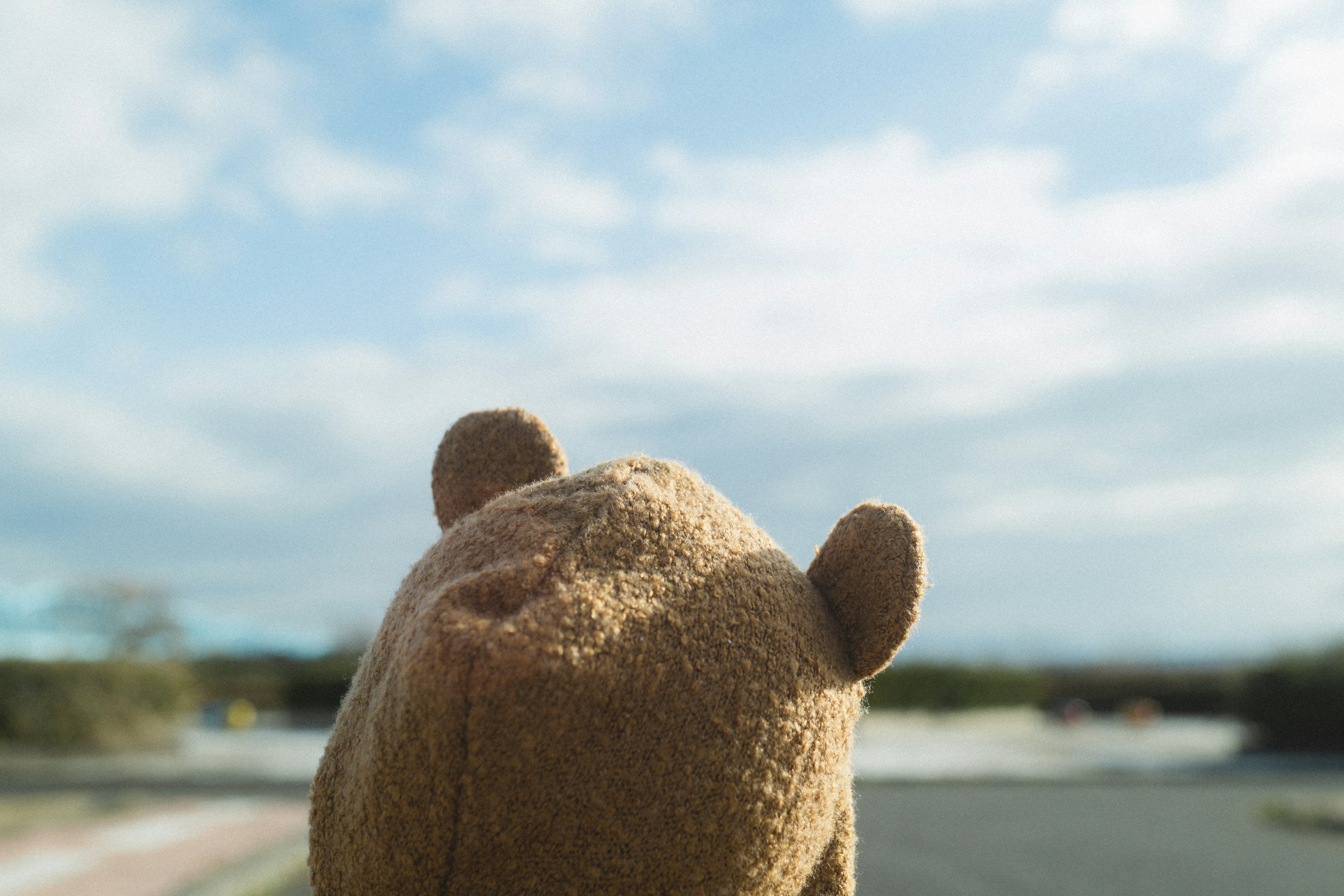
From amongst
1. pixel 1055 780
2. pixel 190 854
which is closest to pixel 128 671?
pixel 190 854

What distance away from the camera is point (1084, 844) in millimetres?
→ 7539

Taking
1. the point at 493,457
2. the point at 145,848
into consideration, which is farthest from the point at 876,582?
the point at 145,848

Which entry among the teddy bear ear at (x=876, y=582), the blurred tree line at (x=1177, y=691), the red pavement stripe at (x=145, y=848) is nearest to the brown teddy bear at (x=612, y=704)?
the teddy bear ear at (x=876, y=582)

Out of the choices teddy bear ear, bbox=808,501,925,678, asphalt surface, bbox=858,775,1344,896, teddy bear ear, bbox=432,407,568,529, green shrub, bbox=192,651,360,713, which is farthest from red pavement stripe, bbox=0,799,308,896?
green shrub, bbox=192,651,360,713

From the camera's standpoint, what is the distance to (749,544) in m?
1.76

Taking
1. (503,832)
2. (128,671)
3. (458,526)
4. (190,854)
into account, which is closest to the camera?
(503,832)

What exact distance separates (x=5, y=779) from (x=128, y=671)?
285 cm

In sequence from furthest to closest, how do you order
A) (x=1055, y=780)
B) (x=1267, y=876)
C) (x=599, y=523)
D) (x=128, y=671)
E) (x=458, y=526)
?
1. (x=128, y=671)
2. (x=1055, y=780)
3. (x=1267, y=876)
4. (x=458, y=526)
5. (x=599, y=523)

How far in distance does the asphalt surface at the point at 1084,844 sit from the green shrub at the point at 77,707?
978 centimetres

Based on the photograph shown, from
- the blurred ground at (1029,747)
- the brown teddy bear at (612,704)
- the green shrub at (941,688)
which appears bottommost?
the blurred ground at (1029,747)

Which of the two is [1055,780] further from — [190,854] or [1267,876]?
[190,854]

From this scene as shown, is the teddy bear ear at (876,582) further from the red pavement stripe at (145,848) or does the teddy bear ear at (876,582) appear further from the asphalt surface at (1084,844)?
the red pavement stripe at (145,848)

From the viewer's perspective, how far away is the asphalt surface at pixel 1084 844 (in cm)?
620

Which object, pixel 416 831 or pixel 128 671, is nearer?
pixel 416 831
